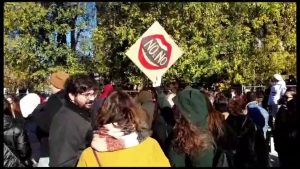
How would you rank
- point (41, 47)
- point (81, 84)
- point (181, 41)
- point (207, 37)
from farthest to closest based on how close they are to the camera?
point (207, 37) → point (181, 41) → point (41, 47) → point (81, 84)

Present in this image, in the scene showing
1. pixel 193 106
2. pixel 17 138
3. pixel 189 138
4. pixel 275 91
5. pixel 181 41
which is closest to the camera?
pixel 189 138

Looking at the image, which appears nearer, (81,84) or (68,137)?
(68,137)

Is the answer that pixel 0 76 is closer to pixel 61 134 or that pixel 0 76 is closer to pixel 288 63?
pixel 61 134

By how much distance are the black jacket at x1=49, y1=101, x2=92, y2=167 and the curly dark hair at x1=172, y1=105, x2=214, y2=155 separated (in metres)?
0.65

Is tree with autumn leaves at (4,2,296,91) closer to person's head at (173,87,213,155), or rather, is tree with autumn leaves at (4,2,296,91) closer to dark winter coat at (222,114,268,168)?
dark winter coat at (222,114,268,168)

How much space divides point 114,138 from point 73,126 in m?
1.04

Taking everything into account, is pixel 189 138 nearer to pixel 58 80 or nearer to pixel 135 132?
pixel 135 132

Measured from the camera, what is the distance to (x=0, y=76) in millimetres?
3691

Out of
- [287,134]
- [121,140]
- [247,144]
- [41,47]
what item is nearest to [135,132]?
[121,140]

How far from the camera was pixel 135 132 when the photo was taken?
281 cm

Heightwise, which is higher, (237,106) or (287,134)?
(237,106)

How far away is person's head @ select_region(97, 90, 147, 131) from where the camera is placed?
2826mm

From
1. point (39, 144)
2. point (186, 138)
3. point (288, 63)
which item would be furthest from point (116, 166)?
point (288, 63)

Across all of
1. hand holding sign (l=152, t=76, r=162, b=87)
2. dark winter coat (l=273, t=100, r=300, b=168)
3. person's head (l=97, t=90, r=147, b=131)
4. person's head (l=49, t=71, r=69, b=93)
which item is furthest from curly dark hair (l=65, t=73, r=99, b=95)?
hand holding sign (l=152, t=76, r=162, b=87)
